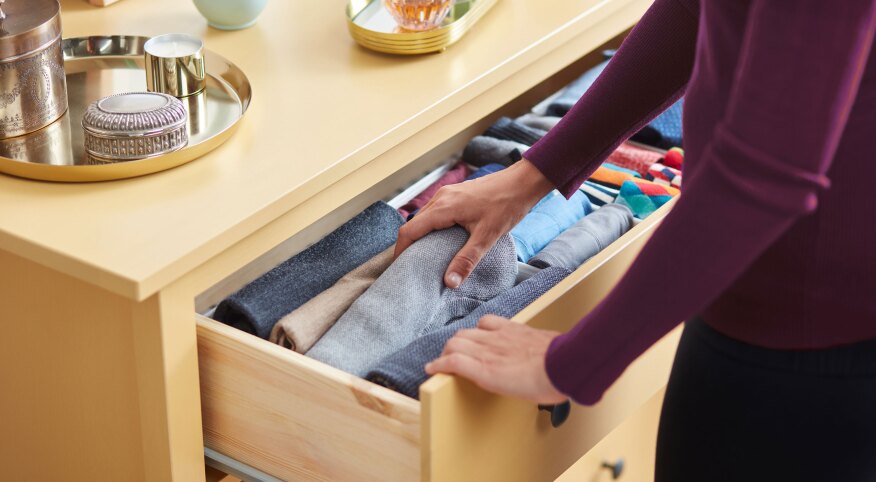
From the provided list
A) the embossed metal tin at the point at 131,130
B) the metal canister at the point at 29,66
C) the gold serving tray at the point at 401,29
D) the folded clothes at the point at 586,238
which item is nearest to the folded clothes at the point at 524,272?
the folded clothes at the point at 586,238

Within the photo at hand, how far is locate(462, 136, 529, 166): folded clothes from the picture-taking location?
49.4 inches

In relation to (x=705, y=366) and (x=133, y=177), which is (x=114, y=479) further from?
(x=705, y=366)

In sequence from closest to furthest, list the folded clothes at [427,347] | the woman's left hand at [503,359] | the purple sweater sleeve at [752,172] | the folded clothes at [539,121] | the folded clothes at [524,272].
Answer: the purple sweater sleeve at [752,172]
the woman's left hand at [503,359]
the folded clothes at [427,347]
the folded clothes at [524,272]
the folded clothes at [539,121]

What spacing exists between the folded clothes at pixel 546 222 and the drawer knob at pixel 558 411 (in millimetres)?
215

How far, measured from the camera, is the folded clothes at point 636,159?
133 cm

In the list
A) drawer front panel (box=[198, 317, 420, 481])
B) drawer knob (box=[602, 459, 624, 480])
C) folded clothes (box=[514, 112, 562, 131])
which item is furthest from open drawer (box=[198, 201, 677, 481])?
folded clothes (box=[514, 112, 562, 131])

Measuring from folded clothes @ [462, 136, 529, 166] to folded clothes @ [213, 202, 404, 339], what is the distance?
0.72ft

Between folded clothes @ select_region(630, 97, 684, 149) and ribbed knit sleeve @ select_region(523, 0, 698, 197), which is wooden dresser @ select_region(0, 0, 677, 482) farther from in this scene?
folded clothes @ select_region(630, 97, 684, 149)

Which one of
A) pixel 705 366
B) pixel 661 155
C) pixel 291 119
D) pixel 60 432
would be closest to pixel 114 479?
pixel 60 432

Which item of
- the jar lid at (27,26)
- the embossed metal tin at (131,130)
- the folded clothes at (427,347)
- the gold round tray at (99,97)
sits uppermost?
the jar lid at (27,26)

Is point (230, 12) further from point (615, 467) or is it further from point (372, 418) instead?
point (615, 467)

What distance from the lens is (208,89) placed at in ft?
3.19

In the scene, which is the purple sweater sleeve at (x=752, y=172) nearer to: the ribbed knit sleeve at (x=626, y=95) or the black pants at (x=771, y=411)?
the black pants at (x=771, y=411)

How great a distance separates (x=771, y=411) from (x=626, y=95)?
1.01 ft
